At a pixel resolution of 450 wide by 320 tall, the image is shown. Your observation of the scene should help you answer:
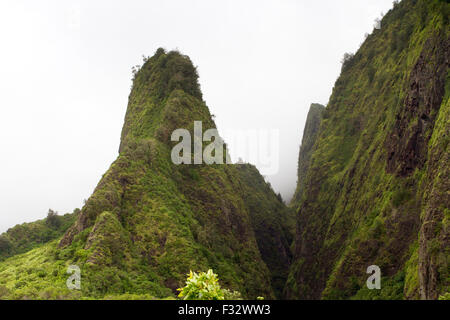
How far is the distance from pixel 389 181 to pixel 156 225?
27106mm

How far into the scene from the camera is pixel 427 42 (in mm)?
38312

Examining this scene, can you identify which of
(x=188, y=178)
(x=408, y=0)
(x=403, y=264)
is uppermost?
(x=408, y=0)

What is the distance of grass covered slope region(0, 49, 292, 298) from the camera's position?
28.4 m

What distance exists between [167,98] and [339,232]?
34526 millimetres

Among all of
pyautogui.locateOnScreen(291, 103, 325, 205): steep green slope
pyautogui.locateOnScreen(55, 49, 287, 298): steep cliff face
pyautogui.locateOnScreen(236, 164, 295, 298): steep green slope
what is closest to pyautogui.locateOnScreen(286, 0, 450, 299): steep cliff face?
pyautogui.locateOnScreen(236, 164, 295, 298): steep green slope

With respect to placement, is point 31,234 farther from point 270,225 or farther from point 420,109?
point 420,109

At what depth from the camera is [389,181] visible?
140 ft

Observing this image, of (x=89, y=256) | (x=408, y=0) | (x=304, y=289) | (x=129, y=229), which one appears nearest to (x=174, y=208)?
(x=129, y=229)

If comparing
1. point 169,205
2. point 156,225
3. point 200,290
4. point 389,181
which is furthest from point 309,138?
point 200,290

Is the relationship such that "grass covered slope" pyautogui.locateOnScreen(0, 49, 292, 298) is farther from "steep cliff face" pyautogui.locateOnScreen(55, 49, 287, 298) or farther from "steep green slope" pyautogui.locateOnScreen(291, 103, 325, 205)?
"steep green slope" pyautogui.locateOnScreen(291, 103, 325, 205)

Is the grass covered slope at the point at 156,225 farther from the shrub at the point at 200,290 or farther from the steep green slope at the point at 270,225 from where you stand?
the steep green slope at the point at 270,225

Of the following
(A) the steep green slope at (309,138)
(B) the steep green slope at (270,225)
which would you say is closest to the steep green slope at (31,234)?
(B) the steep green slope at (270,225)

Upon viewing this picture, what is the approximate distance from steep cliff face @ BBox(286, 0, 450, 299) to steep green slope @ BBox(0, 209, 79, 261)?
38666 mm
